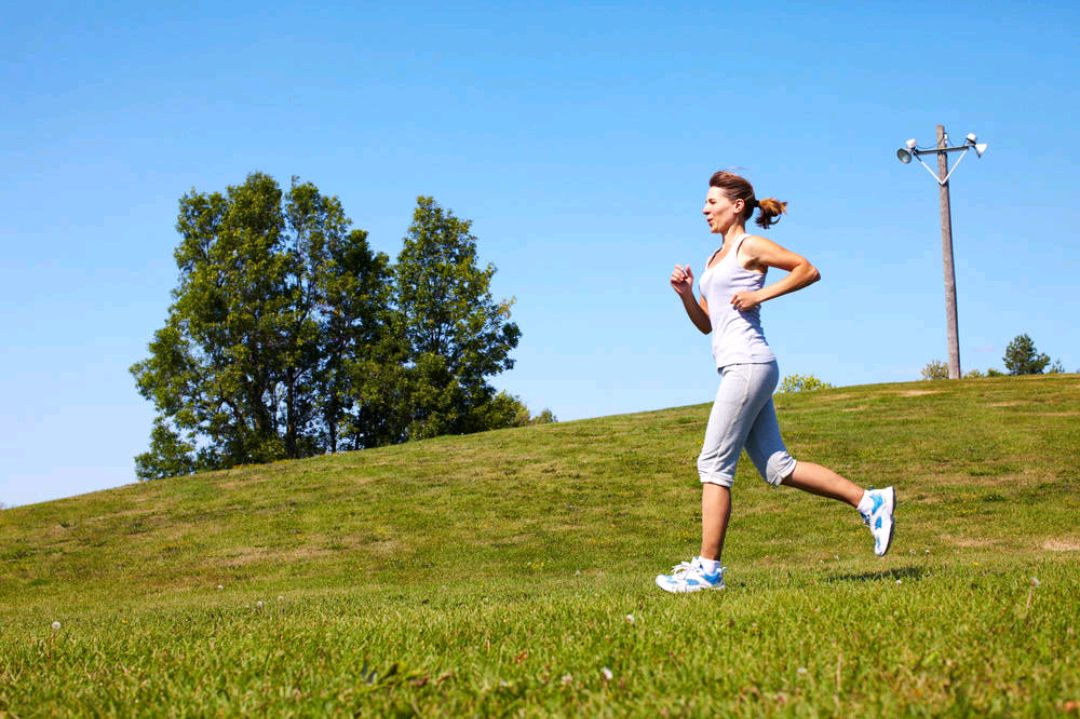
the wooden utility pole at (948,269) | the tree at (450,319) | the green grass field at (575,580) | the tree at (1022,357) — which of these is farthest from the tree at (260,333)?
the tree at (1022,357)

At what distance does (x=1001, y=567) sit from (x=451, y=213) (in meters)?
40.2

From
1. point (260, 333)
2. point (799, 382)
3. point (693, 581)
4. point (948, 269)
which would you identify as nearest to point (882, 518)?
point (693, 581)

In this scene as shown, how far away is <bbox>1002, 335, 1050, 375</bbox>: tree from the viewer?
73.9m

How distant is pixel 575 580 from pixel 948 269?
2424 centimetres

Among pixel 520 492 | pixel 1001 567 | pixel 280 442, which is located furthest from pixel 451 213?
pixel 1001 567

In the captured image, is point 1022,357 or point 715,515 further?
point 1022,357

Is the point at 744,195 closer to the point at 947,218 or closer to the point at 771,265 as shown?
the point at 771,265

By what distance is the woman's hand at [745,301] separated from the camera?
623 cm

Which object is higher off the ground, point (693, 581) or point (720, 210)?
point (720, 210)

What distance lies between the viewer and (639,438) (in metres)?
24.4

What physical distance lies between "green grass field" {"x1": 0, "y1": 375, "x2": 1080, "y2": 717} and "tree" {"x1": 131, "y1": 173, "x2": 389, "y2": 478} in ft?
54.8

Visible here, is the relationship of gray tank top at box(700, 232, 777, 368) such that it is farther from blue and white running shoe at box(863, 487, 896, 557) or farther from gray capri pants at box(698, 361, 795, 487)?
blue and white running shoe at box(863, 487, 896, 557)

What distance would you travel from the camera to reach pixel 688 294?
6953mm

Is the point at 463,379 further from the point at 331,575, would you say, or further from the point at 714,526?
the point at 714,526
